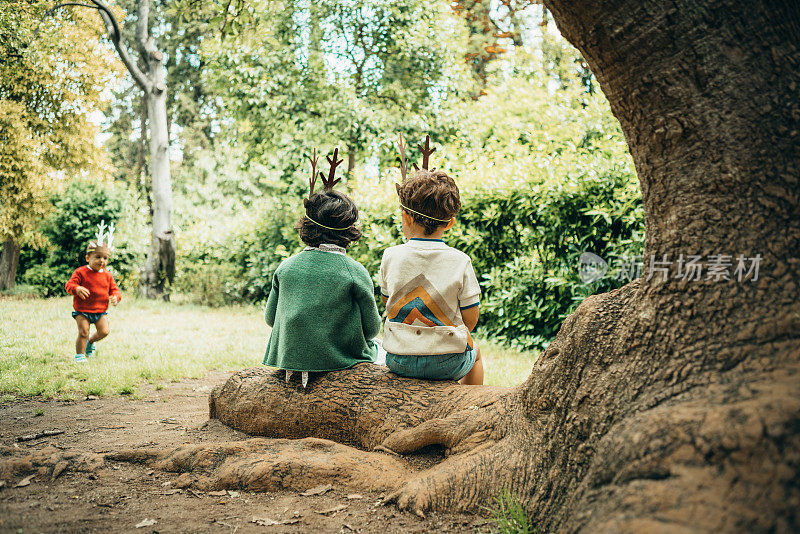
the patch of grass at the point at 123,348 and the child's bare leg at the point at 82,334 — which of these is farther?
the child's bare leg at the point at 82,334

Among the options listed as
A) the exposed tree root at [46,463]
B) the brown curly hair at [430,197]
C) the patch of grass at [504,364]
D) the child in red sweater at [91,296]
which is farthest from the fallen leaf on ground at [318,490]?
the child in red sweater at [91,296]

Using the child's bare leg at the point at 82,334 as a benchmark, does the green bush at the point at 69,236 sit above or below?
above

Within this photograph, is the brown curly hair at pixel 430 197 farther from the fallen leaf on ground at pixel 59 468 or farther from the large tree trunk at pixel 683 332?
the fallen leaf on ground at pixel 59 468

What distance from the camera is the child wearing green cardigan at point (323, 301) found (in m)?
3.71

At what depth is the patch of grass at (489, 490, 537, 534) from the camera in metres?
2.31

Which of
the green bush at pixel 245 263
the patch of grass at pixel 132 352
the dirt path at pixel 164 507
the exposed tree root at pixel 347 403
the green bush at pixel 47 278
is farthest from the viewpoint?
the green bush at pixel 47 278

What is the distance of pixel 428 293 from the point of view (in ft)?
11.5

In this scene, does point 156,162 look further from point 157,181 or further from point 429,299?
point 429,299

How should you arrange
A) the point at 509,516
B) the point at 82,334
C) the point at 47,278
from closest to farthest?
the point at 509,516
the point at 82,334
the point at 47,278

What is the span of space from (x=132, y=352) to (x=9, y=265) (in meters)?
10.4

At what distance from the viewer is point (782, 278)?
2025mm

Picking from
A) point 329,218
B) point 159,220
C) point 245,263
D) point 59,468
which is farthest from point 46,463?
point 159,220

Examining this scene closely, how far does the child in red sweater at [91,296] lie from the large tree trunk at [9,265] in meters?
9.86

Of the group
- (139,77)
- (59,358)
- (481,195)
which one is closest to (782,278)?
(481,195)
